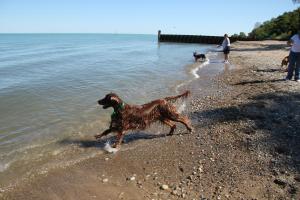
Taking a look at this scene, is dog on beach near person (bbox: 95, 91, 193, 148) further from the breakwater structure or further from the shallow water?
the breakwater structure

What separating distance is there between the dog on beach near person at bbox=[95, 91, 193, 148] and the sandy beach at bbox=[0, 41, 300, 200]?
395 millimetres

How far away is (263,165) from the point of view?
557 centimetres

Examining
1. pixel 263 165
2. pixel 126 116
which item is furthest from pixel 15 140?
pixel 263 165

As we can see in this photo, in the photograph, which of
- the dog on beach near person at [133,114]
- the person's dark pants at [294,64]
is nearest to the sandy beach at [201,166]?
the dog on beach near person at [133,114]

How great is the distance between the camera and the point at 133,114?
6.93 m

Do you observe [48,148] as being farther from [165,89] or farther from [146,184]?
[165,89]

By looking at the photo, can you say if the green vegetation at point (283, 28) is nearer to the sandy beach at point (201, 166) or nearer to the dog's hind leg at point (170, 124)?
the sandy beach at point (201, 166)

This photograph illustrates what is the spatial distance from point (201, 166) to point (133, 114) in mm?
1986

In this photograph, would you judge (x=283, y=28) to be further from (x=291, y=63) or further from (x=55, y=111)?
(x=55, y=111)

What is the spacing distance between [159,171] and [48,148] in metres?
2.84

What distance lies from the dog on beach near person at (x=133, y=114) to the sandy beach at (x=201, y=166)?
395 millimetres

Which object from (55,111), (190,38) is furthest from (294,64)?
(190,38)

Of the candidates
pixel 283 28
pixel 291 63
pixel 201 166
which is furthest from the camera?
pixel 283 28

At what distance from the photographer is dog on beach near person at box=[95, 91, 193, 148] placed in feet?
22.3
